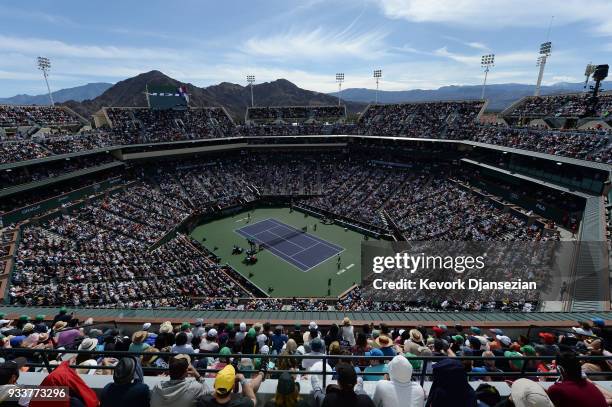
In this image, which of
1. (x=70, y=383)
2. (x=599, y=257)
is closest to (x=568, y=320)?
(x=599, y=257)

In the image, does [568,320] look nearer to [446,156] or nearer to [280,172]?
[446,156]

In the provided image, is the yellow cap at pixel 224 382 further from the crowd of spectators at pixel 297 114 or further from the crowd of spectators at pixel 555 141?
the crowd of spectators at pixel 297 114

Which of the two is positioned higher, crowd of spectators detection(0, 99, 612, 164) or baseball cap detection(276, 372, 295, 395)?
crowd of spectators detection(0, 99, 612, 164)

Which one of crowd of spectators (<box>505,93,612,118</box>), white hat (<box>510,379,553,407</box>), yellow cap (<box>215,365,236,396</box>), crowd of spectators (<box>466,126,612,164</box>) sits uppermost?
crowd of spectators (<box>505,93,612,118</box>)

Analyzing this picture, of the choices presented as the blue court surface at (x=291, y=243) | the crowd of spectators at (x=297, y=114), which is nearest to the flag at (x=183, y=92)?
the crowd of spectators at (x=297, y=114)

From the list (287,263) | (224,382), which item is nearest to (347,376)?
(224,382)

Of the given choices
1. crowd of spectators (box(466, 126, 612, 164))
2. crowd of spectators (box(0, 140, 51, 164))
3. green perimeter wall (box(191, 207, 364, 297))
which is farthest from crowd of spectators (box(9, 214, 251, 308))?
crowd of spectators (box(466, 126, 612, 164))

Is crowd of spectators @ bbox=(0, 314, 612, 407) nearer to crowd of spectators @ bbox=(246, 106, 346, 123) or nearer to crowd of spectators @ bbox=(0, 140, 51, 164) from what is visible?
crowd of spectators @ bbox=(0, 140, 51, 164)

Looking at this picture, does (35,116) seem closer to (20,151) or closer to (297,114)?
(20,151)

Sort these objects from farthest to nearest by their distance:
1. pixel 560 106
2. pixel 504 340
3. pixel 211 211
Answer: pixel 211 211, pixel 560 106, pixel 504 340
